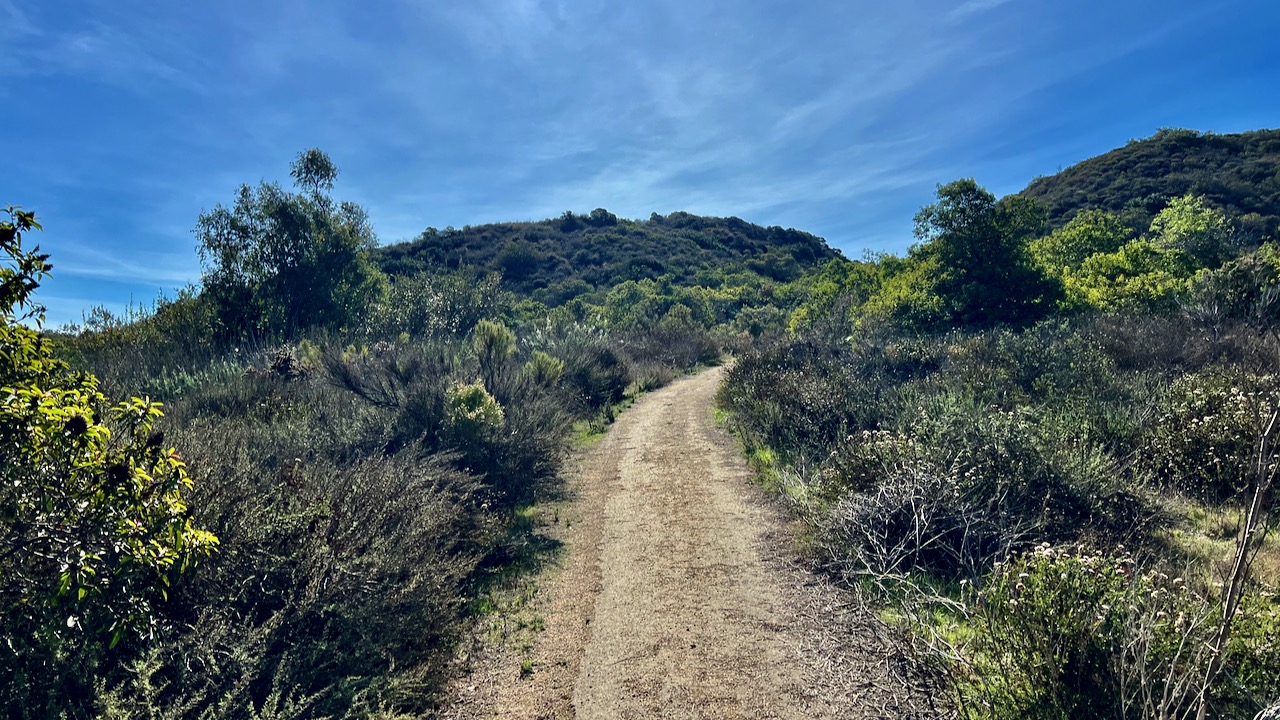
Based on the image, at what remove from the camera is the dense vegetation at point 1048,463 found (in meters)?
2.94

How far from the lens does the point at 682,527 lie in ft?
23.9

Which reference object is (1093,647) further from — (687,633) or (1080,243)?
(1080,243)

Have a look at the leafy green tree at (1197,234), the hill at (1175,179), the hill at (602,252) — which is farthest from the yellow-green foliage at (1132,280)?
the hill at (602,252)

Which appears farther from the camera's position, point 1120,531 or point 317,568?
point 1120,531

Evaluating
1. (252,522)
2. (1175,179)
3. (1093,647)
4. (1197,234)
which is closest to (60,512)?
(252,522)

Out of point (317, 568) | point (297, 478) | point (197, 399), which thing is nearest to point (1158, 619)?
point (317, 568)

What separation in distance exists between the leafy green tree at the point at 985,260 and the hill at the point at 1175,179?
27.2 m

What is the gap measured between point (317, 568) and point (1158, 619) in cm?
520

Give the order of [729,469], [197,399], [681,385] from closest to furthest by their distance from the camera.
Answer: [197,399] → [729,469] → [681,385]

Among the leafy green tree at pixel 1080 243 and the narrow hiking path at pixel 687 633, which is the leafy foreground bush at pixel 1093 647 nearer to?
the narrow hiking path at pixel 687 633

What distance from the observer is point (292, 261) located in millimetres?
21109

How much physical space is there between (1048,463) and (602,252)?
57797 millimetres

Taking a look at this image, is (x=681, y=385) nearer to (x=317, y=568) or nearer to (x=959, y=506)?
(x=959, y=506)

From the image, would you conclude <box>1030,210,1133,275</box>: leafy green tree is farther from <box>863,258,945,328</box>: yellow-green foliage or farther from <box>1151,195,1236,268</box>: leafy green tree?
<box>863,258,945,328</box>: yellow-green foliage
